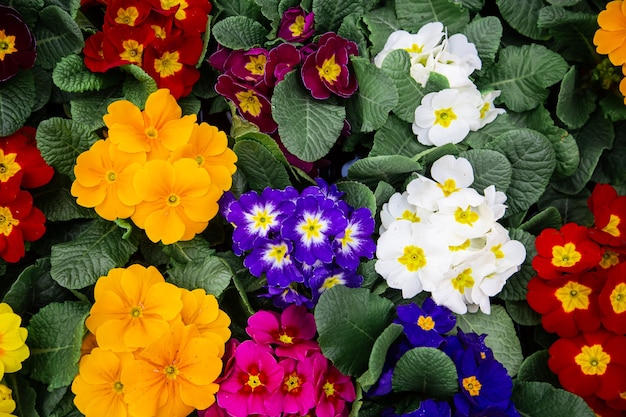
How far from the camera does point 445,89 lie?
5.49ft

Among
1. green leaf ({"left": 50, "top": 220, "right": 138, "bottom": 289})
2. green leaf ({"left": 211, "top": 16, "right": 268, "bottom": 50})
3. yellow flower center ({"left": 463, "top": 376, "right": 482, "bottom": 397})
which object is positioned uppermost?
green leaf ({"left": 211, "top": 16, "right": 268, "bottom": 50})

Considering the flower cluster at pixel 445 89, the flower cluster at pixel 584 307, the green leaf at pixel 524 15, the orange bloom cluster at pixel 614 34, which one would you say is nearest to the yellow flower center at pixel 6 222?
the flower cluster at pixel 445 89

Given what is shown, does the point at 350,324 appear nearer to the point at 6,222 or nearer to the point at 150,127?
the point at 150,127

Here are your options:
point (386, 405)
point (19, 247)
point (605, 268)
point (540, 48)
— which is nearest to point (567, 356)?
point (605, 268)

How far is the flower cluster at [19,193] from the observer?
1.55 meters

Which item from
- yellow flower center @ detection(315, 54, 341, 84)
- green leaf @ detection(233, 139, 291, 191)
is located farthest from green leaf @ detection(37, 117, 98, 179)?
yellow flower center @ detection(315, 54, 341, 84)

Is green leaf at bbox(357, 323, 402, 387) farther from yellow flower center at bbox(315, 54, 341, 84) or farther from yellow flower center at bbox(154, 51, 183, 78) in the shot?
A: yellow flower center at bbox(154, 51, 183, 78)

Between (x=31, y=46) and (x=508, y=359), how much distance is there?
4.70 ft

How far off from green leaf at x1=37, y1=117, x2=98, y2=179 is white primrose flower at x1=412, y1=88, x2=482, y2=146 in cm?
83

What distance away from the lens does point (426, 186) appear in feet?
5.23

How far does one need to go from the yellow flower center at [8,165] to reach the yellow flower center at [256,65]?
0.62 m

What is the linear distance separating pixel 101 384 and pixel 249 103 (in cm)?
78

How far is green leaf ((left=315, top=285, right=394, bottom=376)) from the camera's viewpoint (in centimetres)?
147

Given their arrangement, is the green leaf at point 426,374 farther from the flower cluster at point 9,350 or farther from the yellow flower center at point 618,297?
the flower cluster at point 9,350
